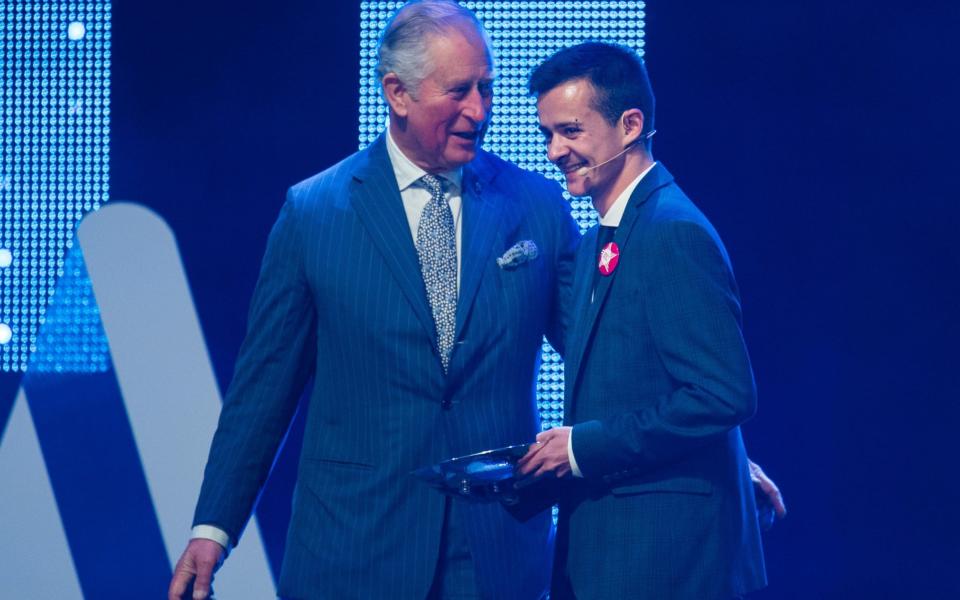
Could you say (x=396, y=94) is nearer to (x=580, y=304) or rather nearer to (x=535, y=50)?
(x=580, y=304)

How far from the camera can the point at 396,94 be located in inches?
83.7

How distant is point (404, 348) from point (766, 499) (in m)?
0.69

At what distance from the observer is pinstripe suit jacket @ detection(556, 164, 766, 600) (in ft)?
5.49

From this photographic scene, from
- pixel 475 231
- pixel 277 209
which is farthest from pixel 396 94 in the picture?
pixel 277 209

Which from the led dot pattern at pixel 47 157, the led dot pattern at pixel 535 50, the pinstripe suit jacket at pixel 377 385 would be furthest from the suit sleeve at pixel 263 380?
the led dot pattern at pixel 47 157

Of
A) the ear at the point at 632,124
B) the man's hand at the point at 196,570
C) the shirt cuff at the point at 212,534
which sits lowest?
the man's hand at the point at 196,570

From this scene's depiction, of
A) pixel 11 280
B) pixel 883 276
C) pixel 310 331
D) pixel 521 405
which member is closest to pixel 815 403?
pixel 883 276

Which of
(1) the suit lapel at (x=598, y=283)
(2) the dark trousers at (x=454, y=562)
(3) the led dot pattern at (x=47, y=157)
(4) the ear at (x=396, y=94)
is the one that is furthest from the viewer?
(3) the led dot pattern at (x=47, y=157)

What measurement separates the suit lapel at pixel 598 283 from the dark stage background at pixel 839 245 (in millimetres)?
1217

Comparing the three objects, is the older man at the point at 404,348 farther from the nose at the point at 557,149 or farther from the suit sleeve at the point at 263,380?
the nose at the point at 557,149

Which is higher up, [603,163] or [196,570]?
[603,163]

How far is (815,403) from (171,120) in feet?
6.27

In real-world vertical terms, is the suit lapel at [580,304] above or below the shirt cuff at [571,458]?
above

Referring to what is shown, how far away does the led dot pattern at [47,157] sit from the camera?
3213mm
